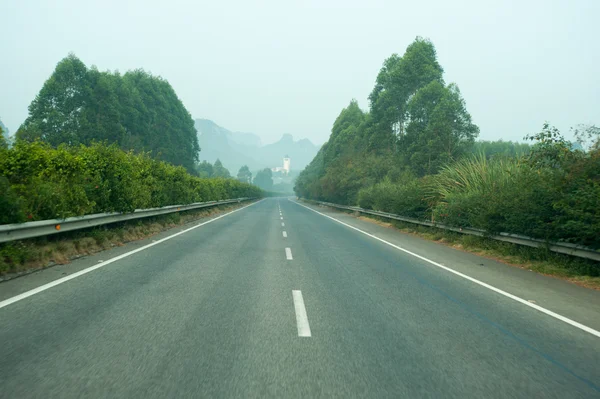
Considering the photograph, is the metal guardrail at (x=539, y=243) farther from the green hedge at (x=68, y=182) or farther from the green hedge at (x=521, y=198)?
the green hedge at (x=68, y=182)

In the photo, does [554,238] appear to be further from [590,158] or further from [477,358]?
[477,358]

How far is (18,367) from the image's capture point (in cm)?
374

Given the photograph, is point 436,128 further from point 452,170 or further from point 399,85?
point 452,170

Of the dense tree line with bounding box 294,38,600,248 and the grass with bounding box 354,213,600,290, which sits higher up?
the dense tree line with bounding box 294,38,600,248

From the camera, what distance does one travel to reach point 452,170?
62.6 feet

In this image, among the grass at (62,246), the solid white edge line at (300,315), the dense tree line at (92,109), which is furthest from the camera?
the dense tree line at (92,109)

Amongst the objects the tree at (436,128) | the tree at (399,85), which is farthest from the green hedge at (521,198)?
the tree at (399,85)

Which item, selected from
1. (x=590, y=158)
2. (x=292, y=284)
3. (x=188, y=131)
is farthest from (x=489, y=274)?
(x=188, y=131)

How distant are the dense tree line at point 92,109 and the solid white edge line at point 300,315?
1208 inches

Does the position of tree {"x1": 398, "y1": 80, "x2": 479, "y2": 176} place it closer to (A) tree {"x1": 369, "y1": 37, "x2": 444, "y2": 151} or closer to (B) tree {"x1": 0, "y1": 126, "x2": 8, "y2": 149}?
(A) tree {"x1": 369, "y1": 37, "x2": 444, "y2": 151}

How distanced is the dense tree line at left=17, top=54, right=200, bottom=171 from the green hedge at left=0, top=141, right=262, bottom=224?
21333mm

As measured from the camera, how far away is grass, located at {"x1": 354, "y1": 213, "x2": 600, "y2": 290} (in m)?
9.18

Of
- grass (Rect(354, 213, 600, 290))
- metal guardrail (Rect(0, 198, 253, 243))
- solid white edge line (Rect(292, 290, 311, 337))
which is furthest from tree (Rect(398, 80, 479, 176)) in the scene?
solid white edge line (Rect(292, 290, 311, 337))

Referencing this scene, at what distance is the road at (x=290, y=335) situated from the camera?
358 cm
